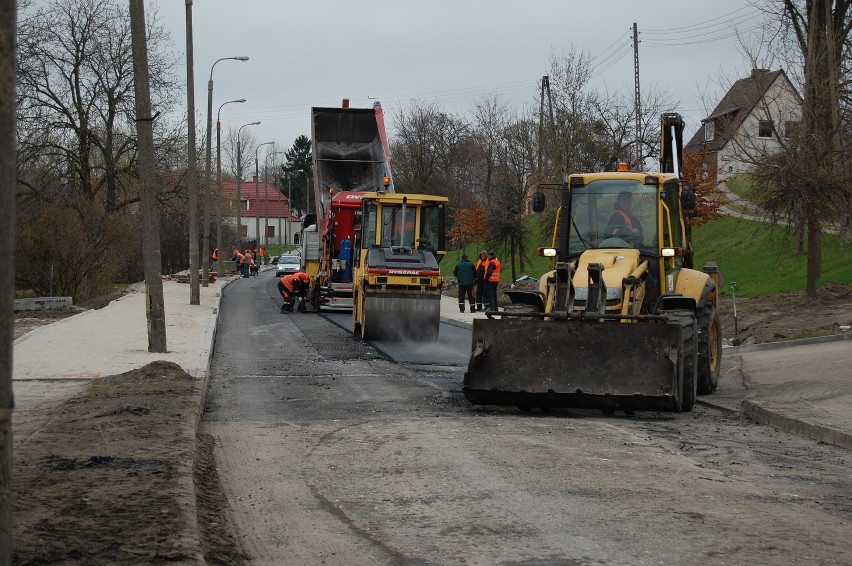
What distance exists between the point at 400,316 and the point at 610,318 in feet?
32.6

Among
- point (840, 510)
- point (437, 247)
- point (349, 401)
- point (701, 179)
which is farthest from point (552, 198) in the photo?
point (840, 510)

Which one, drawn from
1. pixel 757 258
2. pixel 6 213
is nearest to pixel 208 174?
pixel 757 258

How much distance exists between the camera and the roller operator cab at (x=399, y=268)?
21.0 metres

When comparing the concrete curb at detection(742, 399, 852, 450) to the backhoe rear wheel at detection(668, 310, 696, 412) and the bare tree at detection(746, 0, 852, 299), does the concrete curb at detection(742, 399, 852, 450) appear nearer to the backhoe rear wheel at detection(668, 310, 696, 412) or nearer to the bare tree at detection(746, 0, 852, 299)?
the backhoe rear wheel at detection(668, 310, 696, 412)

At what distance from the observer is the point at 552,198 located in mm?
38969

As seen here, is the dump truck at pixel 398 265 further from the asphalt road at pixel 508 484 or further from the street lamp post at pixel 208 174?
the street lamp post at pixel 208 174

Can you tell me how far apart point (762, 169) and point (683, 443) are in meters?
16.8

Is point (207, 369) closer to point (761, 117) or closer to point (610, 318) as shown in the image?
point (610, 318)

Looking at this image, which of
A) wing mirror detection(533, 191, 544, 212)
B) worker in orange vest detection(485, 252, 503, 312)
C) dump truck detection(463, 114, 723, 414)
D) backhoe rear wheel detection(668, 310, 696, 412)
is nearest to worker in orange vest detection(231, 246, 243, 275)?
worker in orange vest detection(485, 252, 503, 312)

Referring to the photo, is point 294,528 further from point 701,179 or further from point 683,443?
point 701,179

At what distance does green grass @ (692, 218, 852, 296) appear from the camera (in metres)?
30.7

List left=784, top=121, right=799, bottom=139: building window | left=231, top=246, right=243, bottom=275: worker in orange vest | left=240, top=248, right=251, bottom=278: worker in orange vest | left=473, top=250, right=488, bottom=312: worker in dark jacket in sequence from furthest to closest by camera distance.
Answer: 1. left=231, top=246, right=243, bottom=275: worker in orange vest
2. left=240, top=248, right=251, bottom=278: worker in orange vest
3. left=473, top=250, right=488, bottom=312: worker in dark jacket
4. left=784, top=121, right=799, bottom=139: building window

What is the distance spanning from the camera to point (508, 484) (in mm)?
7762

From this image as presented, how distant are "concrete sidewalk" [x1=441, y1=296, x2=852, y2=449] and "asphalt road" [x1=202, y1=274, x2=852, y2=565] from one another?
306 mm
